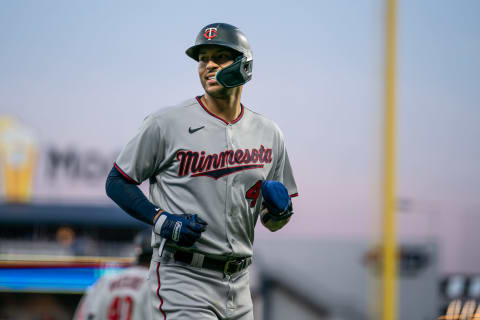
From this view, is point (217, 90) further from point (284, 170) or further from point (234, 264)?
point (234, 264)

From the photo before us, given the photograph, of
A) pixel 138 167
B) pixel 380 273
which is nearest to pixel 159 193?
pixel 138 167

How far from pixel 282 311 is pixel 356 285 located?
3.30 meters

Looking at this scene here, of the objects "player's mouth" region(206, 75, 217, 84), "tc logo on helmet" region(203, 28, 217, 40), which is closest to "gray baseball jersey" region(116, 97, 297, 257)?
"player's mouth" region(206, 75, 217, 84)

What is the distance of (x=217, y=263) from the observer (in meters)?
2.43

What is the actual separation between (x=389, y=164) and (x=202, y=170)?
531 cm

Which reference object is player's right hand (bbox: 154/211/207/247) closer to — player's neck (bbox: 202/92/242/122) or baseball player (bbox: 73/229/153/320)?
player's neck (bbox: 202/92/242/122)

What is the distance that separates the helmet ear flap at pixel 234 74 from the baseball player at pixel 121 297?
1.43 meters

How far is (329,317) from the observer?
51.0 ft

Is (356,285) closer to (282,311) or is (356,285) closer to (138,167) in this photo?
(282,311)

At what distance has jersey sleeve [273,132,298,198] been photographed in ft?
8.96

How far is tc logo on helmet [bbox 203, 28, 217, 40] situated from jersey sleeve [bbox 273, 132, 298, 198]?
1.63ft

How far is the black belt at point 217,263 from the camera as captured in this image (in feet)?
7.88

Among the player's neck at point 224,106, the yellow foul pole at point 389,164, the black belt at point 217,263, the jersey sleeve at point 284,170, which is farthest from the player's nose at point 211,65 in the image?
the yellow foul pole at point 389,164

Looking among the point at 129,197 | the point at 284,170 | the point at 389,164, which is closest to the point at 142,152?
the point at 129,197
